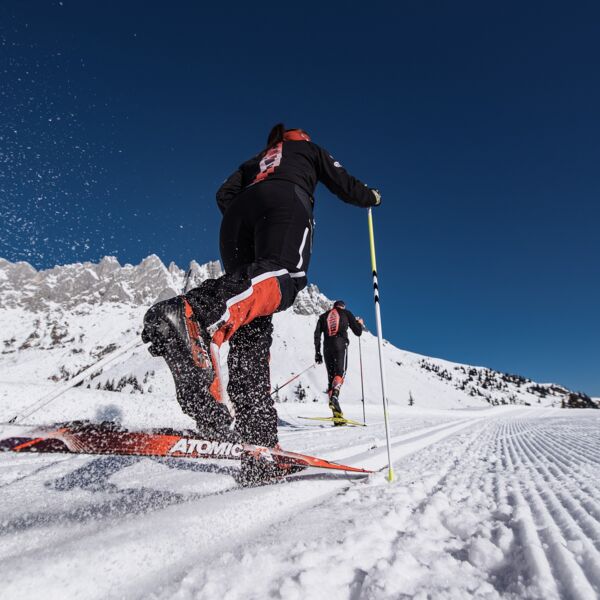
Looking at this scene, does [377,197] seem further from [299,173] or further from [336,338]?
[336,338]

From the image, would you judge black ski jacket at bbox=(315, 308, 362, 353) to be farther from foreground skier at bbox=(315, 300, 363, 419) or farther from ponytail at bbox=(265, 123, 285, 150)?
ponytail at bbox=(265, 123, 285, 150)

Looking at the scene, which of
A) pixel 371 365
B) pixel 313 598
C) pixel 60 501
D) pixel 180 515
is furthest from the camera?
pixel 371 365

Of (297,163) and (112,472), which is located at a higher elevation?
(297,163)

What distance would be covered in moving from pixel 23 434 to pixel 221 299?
72 cm

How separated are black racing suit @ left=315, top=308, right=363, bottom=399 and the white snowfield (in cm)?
540

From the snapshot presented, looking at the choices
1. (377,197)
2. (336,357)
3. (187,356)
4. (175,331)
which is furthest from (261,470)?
(336,357)

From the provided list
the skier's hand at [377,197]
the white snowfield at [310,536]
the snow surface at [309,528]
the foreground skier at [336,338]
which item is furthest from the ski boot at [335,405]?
the white snowfield at [310,536]

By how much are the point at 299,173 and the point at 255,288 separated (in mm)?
848

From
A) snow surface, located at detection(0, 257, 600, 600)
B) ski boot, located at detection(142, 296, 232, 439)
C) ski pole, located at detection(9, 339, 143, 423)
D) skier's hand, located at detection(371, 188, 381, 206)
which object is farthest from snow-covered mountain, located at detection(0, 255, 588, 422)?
ski pole, located at detection(9, 339, 143, 423)

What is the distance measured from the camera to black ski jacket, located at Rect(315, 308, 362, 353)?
7.05 m

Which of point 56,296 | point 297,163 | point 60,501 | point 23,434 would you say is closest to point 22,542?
point 23,434

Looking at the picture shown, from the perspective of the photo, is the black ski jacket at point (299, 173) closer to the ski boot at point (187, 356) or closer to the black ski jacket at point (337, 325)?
the ski boot at point (187, 356)

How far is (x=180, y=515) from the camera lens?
0.97 metres

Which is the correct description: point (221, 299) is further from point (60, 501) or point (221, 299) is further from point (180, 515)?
point (60, 501)
